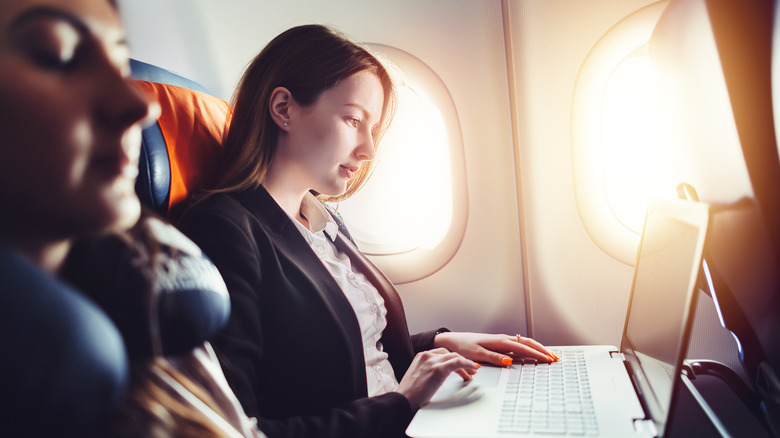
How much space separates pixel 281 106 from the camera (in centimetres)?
130

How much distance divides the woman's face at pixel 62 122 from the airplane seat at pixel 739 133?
0.67 meters

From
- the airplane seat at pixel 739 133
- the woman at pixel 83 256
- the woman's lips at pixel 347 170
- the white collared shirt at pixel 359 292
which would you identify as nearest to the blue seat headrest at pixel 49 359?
the woman at pixel 83 256

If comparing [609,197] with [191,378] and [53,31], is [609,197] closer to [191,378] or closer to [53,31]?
[191,378]

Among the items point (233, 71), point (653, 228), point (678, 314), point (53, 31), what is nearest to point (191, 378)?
point (53, 31)

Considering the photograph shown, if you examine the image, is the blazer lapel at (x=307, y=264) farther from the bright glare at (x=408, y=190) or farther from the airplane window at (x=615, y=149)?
the airplane window at (x=615, y=149)

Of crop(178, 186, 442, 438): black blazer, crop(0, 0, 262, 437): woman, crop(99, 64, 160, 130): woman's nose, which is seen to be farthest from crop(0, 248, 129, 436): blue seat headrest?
crop(178, 186, 442, 438): black blazer

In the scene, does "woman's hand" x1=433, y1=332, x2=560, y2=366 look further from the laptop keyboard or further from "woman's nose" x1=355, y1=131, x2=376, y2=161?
"woman's nose" x1=355, y1=131, x2=376, y2=161

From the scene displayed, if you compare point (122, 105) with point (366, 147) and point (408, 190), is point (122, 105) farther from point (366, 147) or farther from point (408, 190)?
point (408, 190)

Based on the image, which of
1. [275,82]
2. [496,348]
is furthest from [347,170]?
[496,348]

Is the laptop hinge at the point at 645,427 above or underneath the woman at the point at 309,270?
underneath

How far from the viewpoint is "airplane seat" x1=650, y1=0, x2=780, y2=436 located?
2.03 ft

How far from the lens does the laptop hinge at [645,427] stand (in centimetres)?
85

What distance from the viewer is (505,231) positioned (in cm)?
180

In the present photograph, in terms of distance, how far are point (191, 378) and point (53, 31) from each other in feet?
1.14
